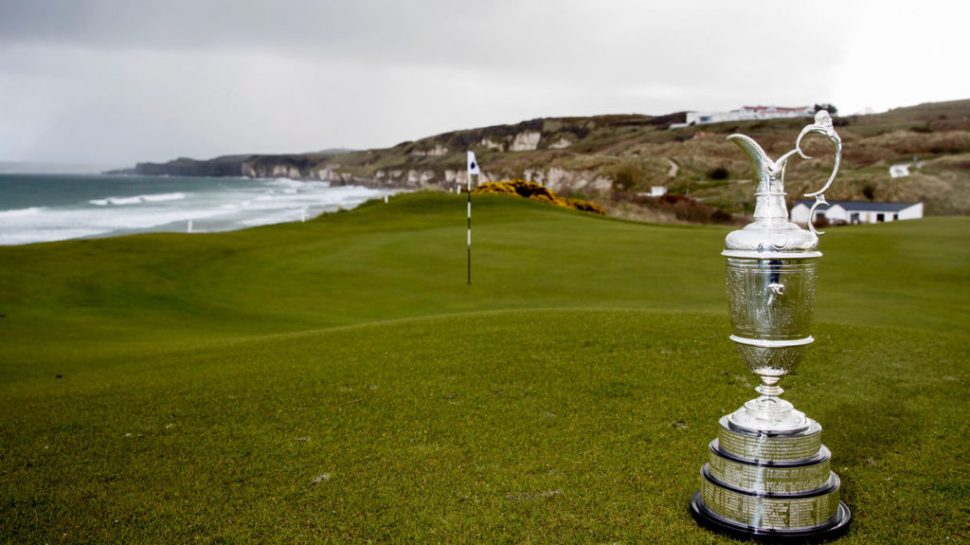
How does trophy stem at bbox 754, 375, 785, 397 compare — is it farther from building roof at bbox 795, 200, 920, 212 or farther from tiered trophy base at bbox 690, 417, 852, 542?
building roof at bbox 795, 200, 920, 212

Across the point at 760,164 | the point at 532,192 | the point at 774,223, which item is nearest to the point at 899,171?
the point at 532,192

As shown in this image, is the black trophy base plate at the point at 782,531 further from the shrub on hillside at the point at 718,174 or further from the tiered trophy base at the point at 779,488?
the shrub on hillside at the point at 718,174

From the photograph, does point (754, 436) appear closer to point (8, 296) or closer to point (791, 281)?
point (791, 281)

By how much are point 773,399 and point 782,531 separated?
79cm

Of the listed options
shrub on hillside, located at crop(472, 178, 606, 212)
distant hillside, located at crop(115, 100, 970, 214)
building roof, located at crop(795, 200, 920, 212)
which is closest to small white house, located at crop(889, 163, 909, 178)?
distant hillside, located at crop(115, 100, 970, 214)

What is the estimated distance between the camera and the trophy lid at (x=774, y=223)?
462cm

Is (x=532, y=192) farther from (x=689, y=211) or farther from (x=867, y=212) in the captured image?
(x=867, y=212)

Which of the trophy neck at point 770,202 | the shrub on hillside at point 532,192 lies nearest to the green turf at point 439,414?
the trophy neck at point 770,202

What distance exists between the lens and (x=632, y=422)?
7.11 meters

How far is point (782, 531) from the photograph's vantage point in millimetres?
4773

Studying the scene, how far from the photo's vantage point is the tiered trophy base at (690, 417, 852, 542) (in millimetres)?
4738

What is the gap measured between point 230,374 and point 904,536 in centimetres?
745

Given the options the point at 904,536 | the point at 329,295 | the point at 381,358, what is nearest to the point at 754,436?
the point at 904,536

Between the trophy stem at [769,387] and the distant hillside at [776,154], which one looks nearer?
the trophy stem at [769,387]
